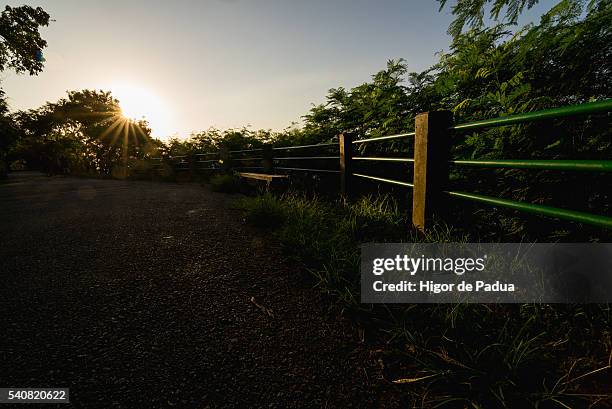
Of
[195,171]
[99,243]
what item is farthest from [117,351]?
[195,171]

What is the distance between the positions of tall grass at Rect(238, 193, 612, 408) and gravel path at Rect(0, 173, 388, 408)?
0.52ft

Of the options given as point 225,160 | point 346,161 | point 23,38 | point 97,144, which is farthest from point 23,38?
point 346,161

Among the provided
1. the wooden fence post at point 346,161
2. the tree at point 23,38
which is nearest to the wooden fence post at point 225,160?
the wooden fence post at point 346,161

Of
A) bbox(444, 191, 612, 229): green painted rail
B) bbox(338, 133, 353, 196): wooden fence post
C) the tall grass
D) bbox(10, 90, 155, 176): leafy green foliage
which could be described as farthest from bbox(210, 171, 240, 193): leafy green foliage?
bbox(10, 90, 155, 176): leafy green foliage

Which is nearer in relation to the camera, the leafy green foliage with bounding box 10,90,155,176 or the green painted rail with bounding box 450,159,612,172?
the green painted rail with bounding box 450,159,612,172

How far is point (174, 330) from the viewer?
1.62 meters

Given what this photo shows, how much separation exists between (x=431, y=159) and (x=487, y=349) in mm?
1748

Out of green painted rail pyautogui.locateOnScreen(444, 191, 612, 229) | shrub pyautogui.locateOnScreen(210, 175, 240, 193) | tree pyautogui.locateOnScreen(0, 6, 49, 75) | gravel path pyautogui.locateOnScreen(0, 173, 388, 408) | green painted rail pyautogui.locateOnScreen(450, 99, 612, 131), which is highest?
tree pyautogui.locateOnScreen(0, 6, 49, 75)

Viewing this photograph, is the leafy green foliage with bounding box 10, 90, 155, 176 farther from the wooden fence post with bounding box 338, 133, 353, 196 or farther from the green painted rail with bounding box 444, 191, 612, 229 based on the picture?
the green painted rail with bounding box 444, 191, 612, 229

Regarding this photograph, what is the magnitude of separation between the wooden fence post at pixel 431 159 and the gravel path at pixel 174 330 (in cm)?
142

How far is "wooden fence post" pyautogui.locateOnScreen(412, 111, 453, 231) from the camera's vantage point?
2648 mm

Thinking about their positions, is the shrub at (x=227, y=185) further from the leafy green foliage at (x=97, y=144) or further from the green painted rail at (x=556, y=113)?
the leafy green foliage at (x=97, y=144)

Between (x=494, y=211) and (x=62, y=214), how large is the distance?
242 inches

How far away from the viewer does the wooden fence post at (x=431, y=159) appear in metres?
2.65
